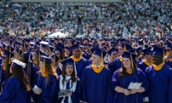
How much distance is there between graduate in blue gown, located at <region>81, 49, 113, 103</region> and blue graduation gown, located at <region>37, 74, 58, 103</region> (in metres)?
0.52

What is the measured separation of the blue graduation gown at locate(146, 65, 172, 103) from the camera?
17.7 feet

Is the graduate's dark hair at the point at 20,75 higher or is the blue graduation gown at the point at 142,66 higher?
the graduate's dark hair at the point at 20,75

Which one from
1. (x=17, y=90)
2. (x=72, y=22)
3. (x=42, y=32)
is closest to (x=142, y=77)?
(x=17, y=90)

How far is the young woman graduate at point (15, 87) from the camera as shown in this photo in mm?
4719

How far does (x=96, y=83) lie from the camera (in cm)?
556

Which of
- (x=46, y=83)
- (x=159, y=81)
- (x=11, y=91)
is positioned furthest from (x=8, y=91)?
(x=159, y=81)

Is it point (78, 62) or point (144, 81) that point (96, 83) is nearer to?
point (144, 81)

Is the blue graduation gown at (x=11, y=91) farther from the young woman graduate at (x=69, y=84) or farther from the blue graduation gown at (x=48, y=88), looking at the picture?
the young woman graduate at (x=69, y=84)

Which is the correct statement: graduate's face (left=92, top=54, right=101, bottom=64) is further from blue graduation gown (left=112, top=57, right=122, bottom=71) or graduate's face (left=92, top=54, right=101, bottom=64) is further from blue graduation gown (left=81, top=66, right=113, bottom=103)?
blue graduation gown (left=112, top=57, right=122, bottom=71)

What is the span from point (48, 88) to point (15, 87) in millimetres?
816

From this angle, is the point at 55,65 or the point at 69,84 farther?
the point at 55,65

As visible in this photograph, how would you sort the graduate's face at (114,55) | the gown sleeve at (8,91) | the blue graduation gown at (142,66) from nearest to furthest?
1. the gown sleeve at (8,91)
2. the blue graduation gown at (142,66)
3. the graduate's face at (114,55)

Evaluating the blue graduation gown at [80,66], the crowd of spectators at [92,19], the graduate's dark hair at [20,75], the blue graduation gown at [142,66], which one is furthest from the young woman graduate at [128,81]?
the crowd of spectators at [92,19]

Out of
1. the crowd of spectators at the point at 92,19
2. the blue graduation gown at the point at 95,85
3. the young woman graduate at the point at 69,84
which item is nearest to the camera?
the young woman graduate at the point at 69,84
